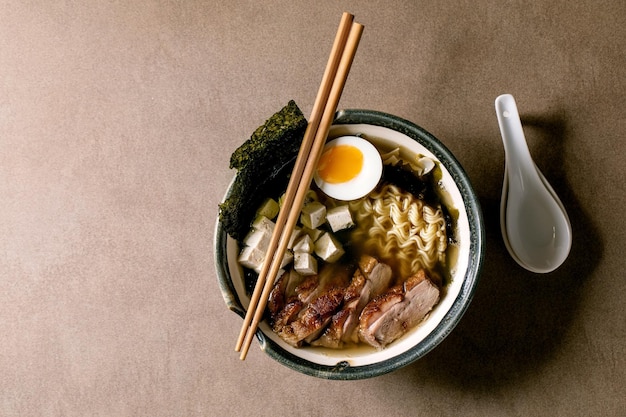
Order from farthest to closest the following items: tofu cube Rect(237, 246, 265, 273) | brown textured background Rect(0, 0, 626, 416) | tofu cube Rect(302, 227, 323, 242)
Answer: brown textured background Rect(0, 0, 626, 416), tofu cube Rect(302, 227, 323, 242), tofu cube Rect(237, 246, 265, 273)

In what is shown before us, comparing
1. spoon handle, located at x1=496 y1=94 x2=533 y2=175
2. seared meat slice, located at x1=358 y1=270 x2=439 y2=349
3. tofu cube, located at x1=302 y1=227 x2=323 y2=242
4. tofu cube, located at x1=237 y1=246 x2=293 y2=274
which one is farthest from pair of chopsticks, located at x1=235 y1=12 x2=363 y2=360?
spoon handle, located at x1=496 y1=94 x2=533 y2=175

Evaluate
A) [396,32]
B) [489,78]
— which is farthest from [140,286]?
[489,78]

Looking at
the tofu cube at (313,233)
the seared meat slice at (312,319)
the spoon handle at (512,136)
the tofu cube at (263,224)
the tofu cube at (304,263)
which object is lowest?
the seared meat slice at (312,319)

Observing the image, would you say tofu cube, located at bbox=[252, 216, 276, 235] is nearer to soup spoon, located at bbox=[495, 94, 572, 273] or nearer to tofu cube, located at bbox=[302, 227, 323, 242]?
tofu cube, located at bbox=[302, 227, 323, 242]

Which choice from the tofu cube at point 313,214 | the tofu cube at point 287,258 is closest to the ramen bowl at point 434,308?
the tofu cube at point 287,258

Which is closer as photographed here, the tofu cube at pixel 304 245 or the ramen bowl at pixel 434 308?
the ramen bowl at pixel 434 308

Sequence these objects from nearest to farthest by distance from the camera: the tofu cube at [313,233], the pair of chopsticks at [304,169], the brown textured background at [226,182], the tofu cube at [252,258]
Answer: the pair of chopsticks at [304,169], the tofu cube at [252,258], the tofu cube at [313,233], the brown textured background at [226,182]

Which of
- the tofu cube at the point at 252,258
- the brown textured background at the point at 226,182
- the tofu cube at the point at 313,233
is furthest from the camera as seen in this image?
the brown textured background at the point at 226,182

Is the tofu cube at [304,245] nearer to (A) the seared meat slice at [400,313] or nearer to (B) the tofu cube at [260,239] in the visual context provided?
(B) the tofu cube at [260,239]
